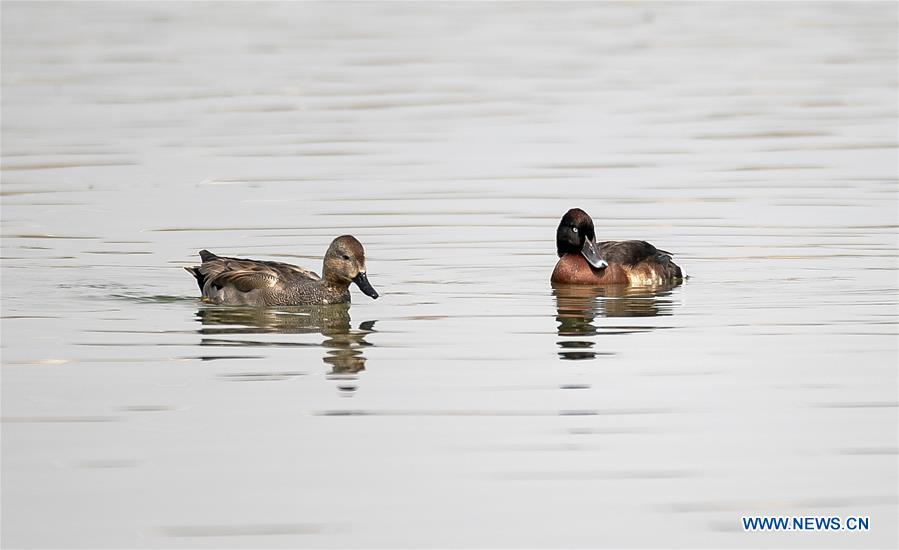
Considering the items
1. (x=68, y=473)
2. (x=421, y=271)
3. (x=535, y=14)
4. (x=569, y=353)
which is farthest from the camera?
(x=535, y=14)

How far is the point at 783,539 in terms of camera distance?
8141 millimetres

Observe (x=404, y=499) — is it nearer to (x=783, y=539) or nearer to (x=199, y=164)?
(x=783, y=539)

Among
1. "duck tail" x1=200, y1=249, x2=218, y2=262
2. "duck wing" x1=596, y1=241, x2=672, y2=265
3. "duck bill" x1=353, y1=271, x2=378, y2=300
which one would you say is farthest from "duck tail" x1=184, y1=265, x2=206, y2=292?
"duck wing" x1=596, y1=241, x2=672, y2=265

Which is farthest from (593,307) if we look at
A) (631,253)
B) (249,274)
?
(249,274)

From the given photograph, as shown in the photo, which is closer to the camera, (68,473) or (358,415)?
(68,473)

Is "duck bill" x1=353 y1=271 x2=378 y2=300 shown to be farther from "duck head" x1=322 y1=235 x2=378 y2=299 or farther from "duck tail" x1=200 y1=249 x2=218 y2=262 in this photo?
"duck tail" x1=200 y1=249 x2=218 y2=262

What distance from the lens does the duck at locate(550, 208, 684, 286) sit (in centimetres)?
1491

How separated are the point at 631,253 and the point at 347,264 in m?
2.72

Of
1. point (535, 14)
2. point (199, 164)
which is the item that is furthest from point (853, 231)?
point (535, 14)

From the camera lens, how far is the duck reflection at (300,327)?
11.8 metres

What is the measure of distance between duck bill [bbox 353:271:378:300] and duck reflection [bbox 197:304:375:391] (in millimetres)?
255

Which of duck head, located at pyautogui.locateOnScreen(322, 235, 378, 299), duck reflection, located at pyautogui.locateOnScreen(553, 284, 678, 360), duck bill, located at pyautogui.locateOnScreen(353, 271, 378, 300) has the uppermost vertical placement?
duck head, located at pyautogui.locateOnScreen(322, 235, 378, 299)

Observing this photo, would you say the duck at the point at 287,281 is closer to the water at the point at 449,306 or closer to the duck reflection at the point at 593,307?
the water at the point at 449,306

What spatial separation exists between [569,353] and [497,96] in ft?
48.3
